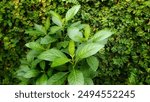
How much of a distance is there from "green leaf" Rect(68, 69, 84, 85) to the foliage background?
938 millimetres

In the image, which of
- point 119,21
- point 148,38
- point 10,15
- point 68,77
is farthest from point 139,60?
point 10,15

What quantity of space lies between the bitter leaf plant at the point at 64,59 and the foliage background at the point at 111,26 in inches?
27.3

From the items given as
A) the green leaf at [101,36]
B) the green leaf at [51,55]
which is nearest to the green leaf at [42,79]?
the green leaf at [51,55]

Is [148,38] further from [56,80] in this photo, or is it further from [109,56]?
[56,80]

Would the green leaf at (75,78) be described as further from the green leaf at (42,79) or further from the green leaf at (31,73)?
the green leaf at (31,73)

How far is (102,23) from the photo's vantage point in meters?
3.51

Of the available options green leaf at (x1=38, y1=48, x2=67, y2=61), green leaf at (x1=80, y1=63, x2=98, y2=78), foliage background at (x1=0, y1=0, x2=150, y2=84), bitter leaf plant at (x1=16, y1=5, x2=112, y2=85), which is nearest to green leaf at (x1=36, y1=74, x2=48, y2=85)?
bitter leaf plant at (x1=16, y1=5, x2=112, y2=85)

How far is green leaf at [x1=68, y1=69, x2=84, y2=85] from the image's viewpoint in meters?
2.39

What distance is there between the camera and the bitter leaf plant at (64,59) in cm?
241

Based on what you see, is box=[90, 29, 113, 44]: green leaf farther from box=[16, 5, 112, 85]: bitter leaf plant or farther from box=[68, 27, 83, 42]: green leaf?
box=[68, 27, 83, 42]: green leaf

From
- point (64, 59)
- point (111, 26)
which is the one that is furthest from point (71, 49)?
point (111, 26)

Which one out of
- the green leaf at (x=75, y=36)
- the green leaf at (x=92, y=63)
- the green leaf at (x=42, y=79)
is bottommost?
the green leaf at (x=42, y=79)

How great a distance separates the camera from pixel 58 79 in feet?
8.20

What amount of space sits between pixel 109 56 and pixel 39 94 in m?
1.60
